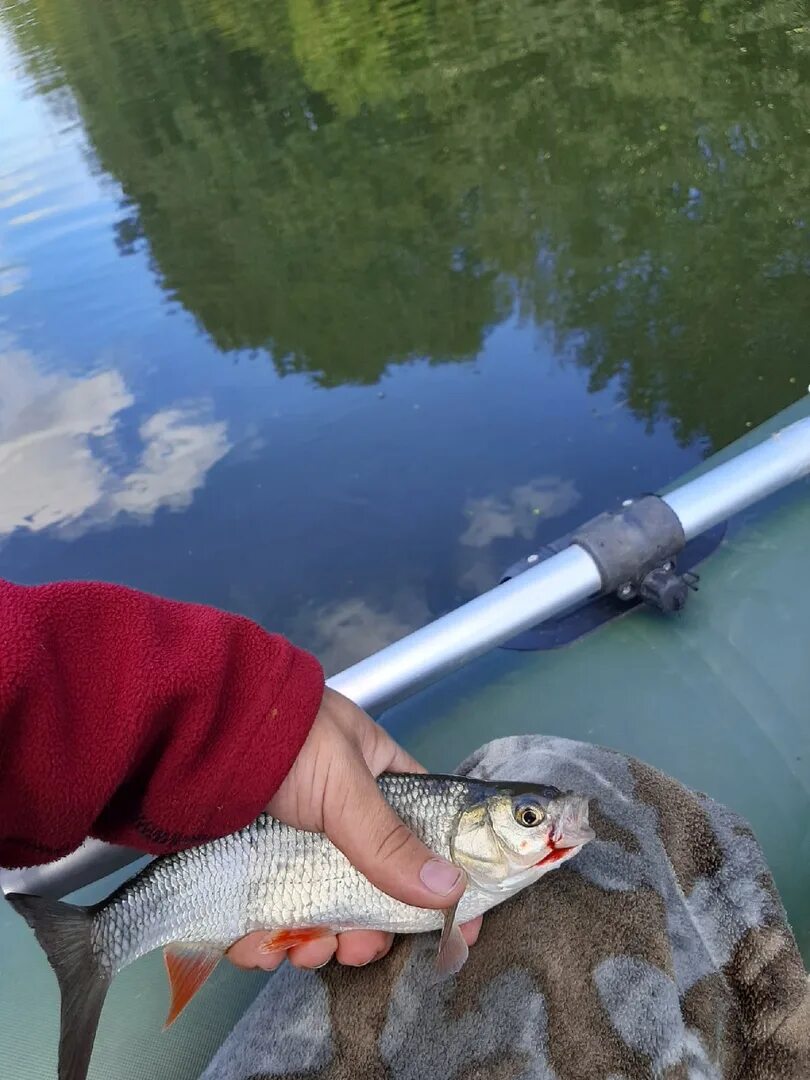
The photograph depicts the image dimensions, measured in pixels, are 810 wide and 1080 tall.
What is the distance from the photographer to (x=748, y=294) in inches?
239

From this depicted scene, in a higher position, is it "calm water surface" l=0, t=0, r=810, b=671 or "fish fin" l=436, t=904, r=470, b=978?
"fish fin" l=436, t=904, r=470, b=978

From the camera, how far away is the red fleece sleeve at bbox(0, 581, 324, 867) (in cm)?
126

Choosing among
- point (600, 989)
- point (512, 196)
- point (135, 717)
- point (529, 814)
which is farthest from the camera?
point (512, 196)

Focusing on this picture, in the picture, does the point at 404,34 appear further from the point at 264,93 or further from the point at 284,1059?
the point at 284,1059

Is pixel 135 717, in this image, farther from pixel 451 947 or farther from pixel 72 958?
pixel 451 947

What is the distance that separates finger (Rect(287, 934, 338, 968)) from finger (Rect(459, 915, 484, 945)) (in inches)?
9.9

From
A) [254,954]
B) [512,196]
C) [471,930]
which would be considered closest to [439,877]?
[471,930]

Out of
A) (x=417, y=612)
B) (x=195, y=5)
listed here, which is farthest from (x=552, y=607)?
(x=195, y=5)

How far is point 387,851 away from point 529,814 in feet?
0.90

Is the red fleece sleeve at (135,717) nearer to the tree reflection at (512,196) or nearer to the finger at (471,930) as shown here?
the finger at (471,930)

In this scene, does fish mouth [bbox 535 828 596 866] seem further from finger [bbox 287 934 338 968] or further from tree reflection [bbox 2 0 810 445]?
tree reflection [bbox 2 0 810 445]

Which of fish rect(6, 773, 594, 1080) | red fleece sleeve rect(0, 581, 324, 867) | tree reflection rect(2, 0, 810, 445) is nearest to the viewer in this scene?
red fleece sleeve rect(0, 581, 324, 867)

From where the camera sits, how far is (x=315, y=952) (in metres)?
1.70

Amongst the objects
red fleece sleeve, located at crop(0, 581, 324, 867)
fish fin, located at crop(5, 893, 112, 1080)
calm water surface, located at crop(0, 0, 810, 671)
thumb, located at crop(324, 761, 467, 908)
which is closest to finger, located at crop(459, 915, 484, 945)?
thumb, located at crop(324, 761, 467, 908)
